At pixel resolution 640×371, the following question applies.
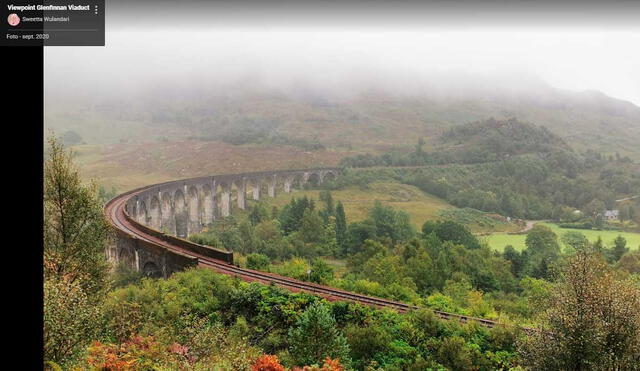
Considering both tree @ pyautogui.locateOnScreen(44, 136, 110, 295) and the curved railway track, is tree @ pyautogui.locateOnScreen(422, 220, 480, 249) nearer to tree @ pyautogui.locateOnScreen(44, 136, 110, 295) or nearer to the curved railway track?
the curved railway track

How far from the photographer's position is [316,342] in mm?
15242

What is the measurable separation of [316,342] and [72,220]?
11919 mm

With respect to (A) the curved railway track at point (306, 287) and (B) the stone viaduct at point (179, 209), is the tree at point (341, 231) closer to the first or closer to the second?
(B) the stone viaduct at point (179, 209)

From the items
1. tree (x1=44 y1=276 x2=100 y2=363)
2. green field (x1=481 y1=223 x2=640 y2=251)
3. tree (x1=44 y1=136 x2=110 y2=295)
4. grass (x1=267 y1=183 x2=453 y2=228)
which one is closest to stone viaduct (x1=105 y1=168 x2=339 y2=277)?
grass (x1=267 y1=183 x2=453 y2=228)

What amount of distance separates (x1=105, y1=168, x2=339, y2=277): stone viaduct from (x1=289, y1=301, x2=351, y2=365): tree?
11.2 metres

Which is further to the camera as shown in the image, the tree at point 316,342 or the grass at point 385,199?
the grass at point 385,199

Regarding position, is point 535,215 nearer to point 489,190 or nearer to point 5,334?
point 489,190

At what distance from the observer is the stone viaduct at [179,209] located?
89.4 feet

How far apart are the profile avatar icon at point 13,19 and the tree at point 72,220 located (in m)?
14.3

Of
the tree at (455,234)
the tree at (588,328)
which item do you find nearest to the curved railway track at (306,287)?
the tree at (588,328)

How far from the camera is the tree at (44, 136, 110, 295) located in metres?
17.3

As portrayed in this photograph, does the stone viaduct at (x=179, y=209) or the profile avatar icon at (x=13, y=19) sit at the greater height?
the profile avatar icon at (x=13, y=19)

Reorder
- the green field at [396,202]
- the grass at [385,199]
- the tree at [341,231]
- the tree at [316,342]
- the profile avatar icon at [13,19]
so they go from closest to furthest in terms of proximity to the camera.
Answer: the profile avatar icon at [13,19] → the tree at [316,342] → the tree at [341,231] → the green field at [396,202] → the grass at [385,199]

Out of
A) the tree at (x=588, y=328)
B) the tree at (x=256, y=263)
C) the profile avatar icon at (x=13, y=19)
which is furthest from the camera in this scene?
the tree at (x=256, y=263)
